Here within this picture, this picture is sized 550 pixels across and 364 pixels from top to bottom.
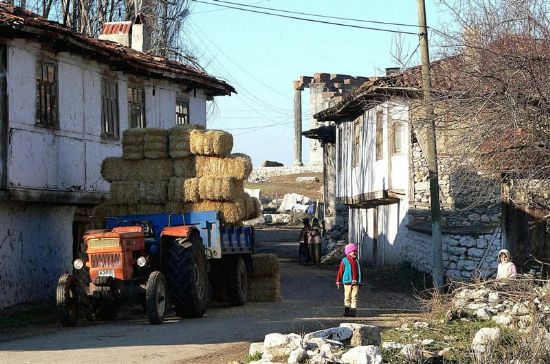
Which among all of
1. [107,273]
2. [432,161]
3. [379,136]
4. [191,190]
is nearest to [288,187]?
[379,136]

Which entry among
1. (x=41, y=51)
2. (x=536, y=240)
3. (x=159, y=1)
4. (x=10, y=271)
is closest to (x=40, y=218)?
(x=10, y=271)

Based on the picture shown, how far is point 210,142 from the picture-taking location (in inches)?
827

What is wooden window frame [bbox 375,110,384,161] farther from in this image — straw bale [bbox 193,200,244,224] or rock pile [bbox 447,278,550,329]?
rock pile [bbox 447,278,550,329]

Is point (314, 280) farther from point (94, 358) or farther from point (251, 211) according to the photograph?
point (94, 358)

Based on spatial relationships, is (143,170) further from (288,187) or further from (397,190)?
(288,187)

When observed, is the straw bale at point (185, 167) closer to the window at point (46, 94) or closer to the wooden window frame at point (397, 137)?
the window at point (46, 94)

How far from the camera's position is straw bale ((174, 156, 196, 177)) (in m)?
21.3

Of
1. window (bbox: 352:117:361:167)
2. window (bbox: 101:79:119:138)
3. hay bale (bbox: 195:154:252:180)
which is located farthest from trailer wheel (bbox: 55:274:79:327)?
window (bbox: 352:117:361:167)

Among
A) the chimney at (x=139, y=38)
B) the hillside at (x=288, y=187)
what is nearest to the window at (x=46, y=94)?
the chimney at (x=139, y=38)

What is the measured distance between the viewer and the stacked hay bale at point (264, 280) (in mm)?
23125

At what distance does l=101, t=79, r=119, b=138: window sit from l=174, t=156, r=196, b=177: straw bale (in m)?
4.75

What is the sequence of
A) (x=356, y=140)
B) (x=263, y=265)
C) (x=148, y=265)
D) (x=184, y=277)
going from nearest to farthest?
(x=148, y=265), (x=184, y=277), (x=263, y=265), (x=356, y=140)

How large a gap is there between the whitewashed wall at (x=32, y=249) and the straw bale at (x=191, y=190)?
129 inches

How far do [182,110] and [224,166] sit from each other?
9813mm
